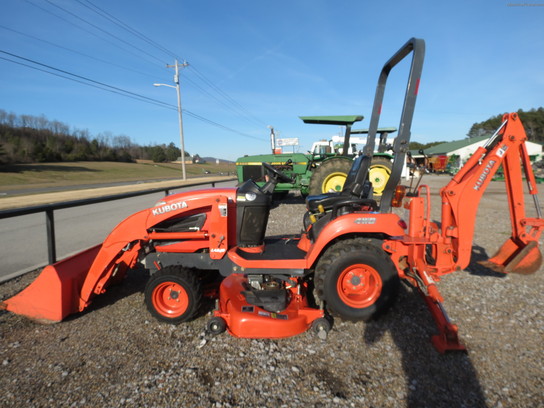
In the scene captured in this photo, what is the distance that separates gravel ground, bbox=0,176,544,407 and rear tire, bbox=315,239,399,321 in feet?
0.61

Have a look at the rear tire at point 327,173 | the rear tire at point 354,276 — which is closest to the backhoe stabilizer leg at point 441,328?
the rear tire at point 354,276

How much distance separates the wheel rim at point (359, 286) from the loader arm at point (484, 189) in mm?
705

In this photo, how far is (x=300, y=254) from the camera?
301 cm

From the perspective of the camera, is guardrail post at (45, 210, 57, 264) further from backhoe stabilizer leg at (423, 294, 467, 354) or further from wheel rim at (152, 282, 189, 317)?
backhoe stabilizer leg at (423, 294, 467, 354)

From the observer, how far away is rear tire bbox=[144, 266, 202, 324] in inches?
109

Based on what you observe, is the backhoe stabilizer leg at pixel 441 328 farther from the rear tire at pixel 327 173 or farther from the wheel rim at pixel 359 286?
the rear tire at pixel 327 173

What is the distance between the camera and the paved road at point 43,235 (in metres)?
4.53

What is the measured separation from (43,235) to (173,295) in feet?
16.5

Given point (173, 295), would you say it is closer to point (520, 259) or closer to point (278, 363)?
point (278, 363)

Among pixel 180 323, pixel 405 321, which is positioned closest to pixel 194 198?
pixel 180 323

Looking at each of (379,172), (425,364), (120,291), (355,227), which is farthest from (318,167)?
(425,364)

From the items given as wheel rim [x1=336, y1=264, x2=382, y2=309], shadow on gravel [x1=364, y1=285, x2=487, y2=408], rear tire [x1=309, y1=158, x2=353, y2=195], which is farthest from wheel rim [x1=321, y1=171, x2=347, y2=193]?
wheel rim [x1=336, y1=264, x2=382, y2=309]

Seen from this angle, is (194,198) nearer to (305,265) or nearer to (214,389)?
(305,265)

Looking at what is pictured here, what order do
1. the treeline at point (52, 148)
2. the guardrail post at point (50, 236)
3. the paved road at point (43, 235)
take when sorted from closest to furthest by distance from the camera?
the guardrail post at point (50, 236) → the paved road at point (43, 235) → the treeline at point (52, 148)
